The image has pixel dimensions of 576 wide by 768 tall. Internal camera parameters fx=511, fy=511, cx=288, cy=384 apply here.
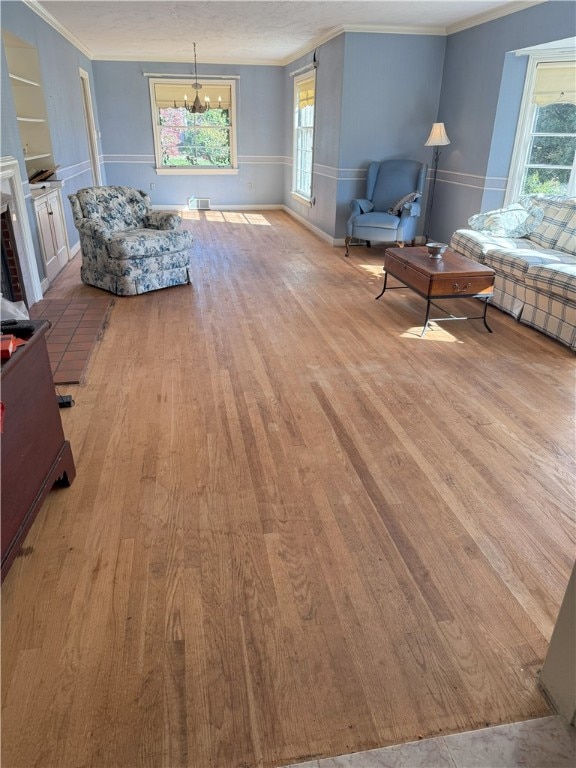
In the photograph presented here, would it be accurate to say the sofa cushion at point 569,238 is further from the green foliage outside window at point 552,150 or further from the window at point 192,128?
the window at point 192,128

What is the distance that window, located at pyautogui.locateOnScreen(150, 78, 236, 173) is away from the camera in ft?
29.2

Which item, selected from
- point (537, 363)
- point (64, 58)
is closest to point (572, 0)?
point (537, 363)

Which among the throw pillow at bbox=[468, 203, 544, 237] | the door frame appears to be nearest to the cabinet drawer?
the throw pillow at bbox=[468, 203, 544, 237]

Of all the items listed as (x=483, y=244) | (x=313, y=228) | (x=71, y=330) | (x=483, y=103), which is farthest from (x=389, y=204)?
(x=71, y=330)

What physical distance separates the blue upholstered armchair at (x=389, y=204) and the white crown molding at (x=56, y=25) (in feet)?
12.4

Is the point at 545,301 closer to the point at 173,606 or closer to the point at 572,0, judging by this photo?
the point at 572,0

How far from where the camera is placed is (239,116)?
9.16 meters

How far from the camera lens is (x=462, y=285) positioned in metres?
3.71

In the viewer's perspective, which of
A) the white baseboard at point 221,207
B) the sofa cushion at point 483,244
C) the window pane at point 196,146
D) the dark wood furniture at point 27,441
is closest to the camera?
the dark wood furniture at point 27,441

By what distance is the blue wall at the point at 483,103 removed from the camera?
464cm

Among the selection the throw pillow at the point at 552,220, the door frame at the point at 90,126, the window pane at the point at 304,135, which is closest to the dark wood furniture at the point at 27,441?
the throw pillow at the point at 552,220

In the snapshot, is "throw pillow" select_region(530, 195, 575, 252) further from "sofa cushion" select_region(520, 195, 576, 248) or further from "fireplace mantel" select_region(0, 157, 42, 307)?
"fireplace mantel" select_region(0, 157, 42, 307)

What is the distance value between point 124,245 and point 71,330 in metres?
1.04

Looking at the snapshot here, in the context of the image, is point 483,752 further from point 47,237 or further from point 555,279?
point 47,237
